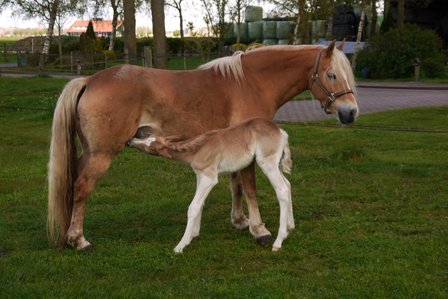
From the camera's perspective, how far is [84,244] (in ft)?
21.3

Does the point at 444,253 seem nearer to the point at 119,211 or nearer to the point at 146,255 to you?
the point at 146,255

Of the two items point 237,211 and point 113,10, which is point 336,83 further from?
point 113,10

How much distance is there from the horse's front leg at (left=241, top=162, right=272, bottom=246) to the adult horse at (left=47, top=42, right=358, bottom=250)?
0.01 meters

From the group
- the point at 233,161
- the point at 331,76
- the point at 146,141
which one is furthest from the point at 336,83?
the point at 146,141

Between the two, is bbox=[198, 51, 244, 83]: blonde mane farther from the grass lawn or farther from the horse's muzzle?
the grass lawn

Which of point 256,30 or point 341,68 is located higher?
point 341,68

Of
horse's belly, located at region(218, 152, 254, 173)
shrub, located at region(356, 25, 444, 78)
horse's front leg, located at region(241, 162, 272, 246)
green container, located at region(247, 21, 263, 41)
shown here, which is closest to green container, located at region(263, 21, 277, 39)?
green container, located at region(247, 21, 263, 41)

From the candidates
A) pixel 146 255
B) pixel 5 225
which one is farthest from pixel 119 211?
pixel 146 255

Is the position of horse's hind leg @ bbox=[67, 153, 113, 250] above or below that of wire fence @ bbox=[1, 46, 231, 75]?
above

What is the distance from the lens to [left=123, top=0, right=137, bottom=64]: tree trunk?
78.8 feet

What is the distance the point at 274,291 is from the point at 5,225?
3590 millimetres

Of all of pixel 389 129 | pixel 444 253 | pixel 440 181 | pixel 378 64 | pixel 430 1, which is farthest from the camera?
pixel 430 1

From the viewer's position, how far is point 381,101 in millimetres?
21984

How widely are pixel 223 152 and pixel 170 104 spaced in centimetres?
75
